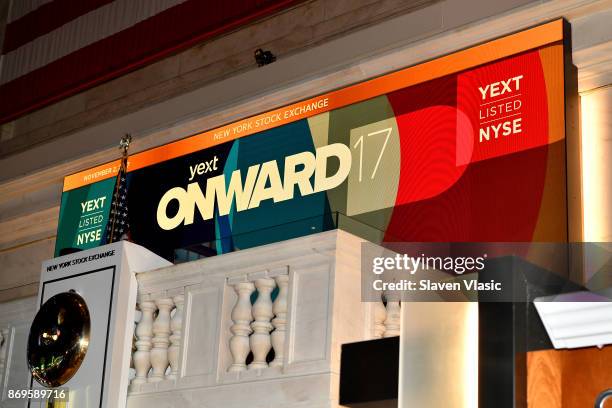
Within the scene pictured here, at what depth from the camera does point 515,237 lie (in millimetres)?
5719

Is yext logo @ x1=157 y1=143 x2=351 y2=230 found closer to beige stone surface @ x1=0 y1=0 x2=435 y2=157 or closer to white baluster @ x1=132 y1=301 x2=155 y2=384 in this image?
beige stone surface @ x1=0 y1=0 x2=435 y2=157

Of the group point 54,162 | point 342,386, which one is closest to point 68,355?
point 342,386

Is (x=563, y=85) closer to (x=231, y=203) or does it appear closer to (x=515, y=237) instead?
(x=515, y=237)

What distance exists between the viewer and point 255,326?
16.4 ft

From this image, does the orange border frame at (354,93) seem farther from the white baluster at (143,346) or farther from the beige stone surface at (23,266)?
the white baluster at (143,346)

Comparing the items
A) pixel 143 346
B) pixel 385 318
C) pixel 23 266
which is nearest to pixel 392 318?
pixel 385 318

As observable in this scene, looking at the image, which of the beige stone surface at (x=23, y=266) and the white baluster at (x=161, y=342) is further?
the beige stone surface at (x=23, y=266)

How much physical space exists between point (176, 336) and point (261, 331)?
27.6 inches

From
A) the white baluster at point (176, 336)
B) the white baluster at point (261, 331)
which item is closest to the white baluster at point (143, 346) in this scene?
the white baluster at point (176, 336)

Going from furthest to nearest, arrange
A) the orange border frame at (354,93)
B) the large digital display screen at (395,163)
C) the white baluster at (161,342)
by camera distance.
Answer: the orange border frame at (354,93) < the large digital display screen at (395,163) < the white baluster at (161,342)

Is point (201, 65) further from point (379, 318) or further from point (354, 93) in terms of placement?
point (379, 318)

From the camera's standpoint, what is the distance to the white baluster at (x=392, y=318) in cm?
484

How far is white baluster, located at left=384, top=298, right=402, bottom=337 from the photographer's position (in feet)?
15.9

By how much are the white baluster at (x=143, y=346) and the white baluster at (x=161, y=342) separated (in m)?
0.05
